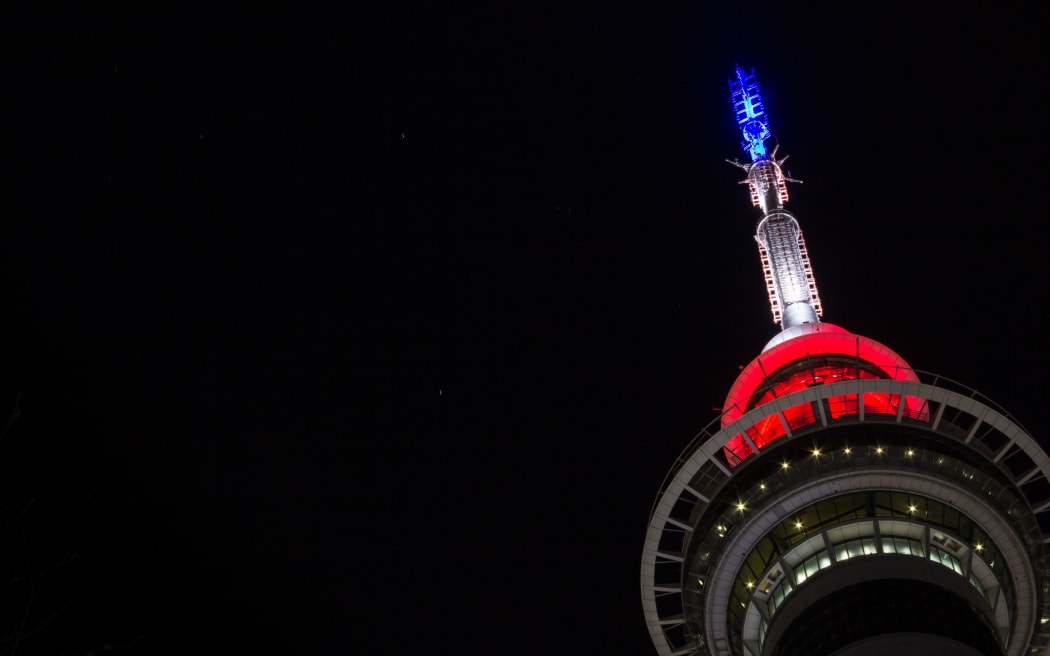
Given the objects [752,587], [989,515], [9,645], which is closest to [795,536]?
[752,587]

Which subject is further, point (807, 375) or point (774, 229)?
point (774, 229)

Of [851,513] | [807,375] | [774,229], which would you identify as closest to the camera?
[851,513]

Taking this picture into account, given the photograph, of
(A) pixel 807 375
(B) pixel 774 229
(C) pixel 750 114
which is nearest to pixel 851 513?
(A) pixel 807 375

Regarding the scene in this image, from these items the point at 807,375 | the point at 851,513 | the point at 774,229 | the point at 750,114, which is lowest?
the point at 851,513

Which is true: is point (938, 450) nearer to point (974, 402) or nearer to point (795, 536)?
point (974, 402)

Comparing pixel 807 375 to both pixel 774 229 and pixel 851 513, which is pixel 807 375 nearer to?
pixel 851 513

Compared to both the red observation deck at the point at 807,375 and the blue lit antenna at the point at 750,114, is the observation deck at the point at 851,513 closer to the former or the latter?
the red observation deck at the point at 807,375

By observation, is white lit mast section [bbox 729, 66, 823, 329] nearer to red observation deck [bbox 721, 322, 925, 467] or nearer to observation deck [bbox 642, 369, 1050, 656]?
red observation deck [bbox 721, 322, 925, 467]
